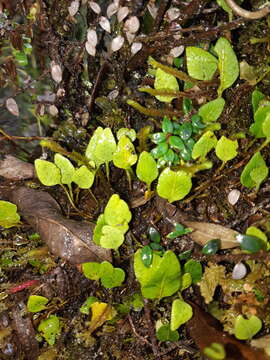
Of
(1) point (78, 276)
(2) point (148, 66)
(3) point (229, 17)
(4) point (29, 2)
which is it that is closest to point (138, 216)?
(1) point (78, 276)

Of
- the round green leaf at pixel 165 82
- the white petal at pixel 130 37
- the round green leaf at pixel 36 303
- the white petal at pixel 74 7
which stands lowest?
the round green leaf at pixel 36 303

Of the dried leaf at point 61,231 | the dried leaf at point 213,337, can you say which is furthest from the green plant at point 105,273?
the dried leaf at point 213,337

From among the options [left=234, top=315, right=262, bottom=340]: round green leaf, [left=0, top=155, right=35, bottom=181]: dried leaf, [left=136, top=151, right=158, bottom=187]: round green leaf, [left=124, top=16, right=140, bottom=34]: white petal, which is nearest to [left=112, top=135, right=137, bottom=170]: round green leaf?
[left=136, top=151, right=158, bottom=187]: round green leaf

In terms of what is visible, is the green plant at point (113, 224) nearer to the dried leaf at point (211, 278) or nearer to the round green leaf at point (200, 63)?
the dried leaf at point (211, 278)

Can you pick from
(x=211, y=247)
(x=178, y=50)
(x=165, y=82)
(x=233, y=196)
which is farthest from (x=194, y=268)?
(x=178, y=50)

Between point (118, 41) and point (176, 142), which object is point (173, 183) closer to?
point (176, 142)

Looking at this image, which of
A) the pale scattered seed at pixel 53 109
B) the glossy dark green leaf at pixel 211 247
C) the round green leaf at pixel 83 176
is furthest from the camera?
the pale scattered seed at pixel 53 109
